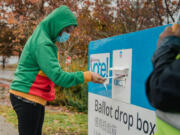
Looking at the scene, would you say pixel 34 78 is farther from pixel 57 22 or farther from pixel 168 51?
pixel 168 51

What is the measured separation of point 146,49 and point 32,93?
1040 millimetres

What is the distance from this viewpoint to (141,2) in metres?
6.11

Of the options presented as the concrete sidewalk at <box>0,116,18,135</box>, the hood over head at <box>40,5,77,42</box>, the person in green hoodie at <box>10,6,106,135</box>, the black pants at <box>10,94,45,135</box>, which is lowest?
the concrete sidewalk at <box>0,116,18,135</box>

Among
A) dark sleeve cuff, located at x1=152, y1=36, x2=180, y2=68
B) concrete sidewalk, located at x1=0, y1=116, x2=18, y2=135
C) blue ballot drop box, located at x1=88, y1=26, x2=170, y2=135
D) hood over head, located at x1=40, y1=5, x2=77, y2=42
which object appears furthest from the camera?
concrete sidewalk, located at x1=0, y1=116, x2=18, y2=135

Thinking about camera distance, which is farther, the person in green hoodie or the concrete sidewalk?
the concrete sidewalk

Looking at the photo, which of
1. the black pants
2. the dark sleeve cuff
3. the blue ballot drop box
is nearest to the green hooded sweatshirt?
the black pants

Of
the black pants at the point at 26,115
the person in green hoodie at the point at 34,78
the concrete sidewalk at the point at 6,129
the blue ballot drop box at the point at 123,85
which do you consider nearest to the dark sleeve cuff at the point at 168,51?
the blue ballot drop box at the point at 123,85

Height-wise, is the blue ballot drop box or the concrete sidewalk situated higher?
the blue ballot drop box

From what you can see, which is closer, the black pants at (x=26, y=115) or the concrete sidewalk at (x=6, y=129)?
the black pants at (x=26, y=115)

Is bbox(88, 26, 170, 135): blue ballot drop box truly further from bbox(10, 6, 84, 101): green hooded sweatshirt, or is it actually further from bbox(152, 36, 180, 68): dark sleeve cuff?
bbox(152, 36, 180, 68): dark sleeve cuff

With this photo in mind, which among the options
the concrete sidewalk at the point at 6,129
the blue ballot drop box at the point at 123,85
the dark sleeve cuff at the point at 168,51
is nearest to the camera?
the dark sleeve cuff at the point at 168,51

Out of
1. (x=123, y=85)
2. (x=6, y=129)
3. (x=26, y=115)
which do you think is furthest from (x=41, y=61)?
(x=6, y=129)

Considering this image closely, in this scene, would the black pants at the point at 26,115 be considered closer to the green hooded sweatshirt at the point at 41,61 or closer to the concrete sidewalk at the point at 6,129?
the green hooded sweatshirt at the point at 41,61

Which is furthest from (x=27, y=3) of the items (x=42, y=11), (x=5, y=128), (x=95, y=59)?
(x=95, y=59)
